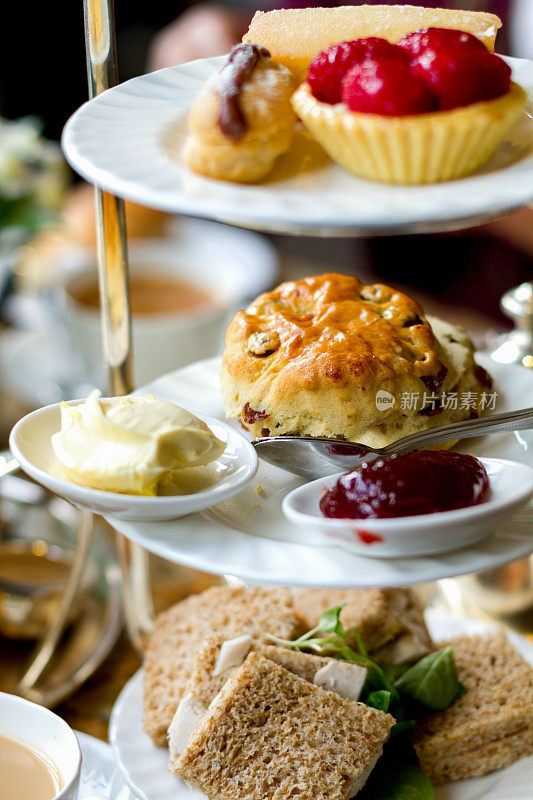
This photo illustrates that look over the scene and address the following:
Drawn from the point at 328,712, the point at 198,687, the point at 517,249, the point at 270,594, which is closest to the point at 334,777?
the point at 328,712

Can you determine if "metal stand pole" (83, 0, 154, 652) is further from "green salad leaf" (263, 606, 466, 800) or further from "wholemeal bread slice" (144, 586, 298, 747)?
"green salad leaf" (263, 606, 466, 800)

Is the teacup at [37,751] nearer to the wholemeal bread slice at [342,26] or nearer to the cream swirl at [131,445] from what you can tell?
the cream swirl at [131,445]

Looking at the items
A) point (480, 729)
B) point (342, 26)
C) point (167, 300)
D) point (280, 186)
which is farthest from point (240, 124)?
point (167, 300)

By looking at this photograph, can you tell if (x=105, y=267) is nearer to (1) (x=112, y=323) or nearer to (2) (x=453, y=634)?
(1) (x=112, y=323)

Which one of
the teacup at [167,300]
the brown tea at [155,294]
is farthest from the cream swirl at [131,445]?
the brown tea at [155,294]

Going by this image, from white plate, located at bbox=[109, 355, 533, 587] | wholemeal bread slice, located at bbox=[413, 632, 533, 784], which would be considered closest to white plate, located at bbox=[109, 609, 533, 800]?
wholemeal bread slice, located at bbox=[413, 632, 533, 784]

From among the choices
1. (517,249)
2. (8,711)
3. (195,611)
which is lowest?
(517,249)

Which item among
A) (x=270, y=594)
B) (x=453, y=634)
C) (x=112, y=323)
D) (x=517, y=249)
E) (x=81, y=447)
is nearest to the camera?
(x=81, y=447)
